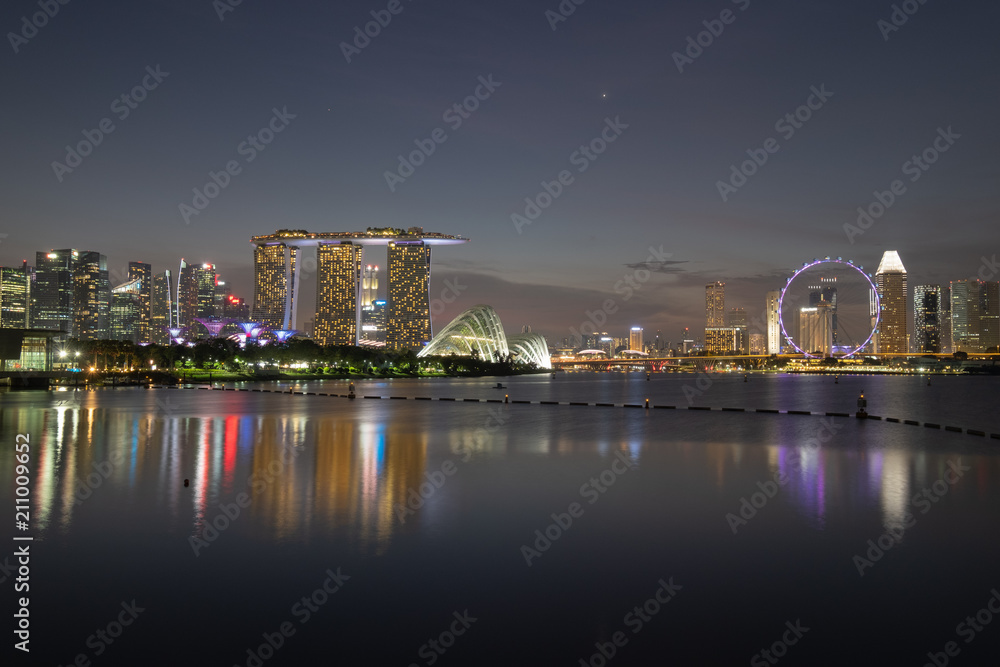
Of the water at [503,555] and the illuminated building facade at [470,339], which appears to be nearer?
the water at [503,555]

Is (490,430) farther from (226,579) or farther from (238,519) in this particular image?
(226,579)

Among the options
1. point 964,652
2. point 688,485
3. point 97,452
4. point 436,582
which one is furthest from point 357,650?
point 97,452

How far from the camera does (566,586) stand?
412 inches

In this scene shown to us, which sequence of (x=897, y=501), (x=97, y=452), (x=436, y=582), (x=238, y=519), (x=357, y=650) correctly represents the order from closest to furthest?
(x=357, y=650) → (x=436, y=582) → (x=238, y=519) → (x=897, y=501) → (x=97, y=452)

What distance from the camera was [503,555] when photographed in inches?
474

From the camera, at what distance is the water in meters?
8.52

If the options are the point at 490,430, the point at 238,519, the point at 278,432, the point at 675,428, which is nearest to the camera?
the point at 238,519

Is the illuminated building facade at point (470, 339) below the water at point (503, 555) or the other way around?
the other way around

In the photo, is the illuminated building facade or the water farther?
the illuminated building facade

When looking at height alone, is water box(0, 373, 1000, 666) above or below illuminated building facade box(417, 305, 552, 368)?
below

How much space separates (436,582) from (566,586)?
1841mm

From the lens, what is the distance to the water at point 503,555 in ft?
27.9

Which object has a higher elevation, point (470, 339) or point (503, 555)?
point (470, 339)

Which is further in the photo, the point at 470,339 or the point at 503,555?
the point at 470,339
